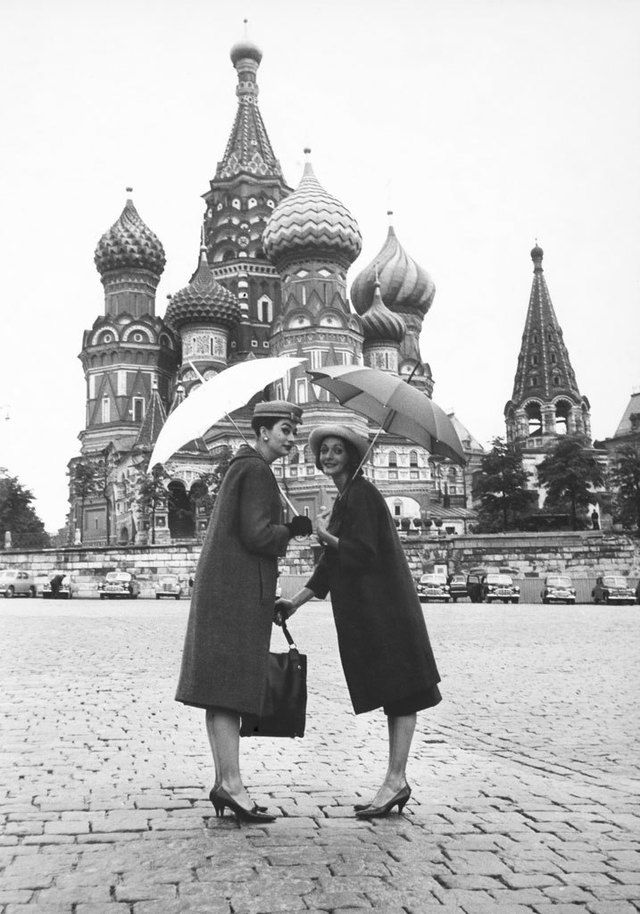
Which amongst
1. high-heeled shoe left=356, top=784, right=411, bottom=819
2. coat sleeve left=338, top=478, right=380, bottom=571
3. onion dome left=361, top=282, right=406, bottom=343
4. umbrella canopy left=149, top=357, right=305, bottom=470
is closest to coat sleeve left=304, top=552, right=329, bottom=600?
coat sleeve left=338, top=478, right=380, bottom=571

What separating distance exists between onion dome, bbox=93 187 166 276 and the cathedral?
106 millimetres

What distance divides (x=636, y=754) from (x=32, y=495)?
280ft

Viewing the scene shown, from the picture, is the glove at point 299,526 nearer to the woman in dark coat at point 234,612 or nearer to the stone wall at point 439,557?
the woman in dark coat at point 234,612

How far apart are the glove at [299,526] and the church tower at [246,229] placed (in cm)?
7064

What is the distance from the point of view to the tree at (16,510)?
77125 mm

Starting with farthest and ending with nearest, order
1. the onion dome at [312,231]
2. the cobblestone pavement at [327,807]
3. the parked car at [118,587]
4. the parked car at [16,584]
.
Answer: the onion dome at [312,231]
the parked car at [16,584]
the parked car at [118,587]
the cobblestone pavement at [327,807]

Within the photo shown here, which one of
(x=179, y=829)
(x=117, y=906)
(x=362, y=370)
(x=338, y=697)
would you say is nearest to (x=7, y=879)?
(x=117, y=906)

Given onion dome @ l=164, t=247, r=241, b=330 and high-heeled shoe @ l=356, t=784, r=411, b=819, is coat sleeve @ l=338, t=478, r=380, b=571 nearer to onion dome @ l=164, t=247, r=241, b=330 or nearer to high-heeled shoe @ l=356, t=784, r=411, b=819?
high-heeled shoe @ l=356, t=784, r=411, b=819

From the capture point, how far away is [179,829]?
500cm

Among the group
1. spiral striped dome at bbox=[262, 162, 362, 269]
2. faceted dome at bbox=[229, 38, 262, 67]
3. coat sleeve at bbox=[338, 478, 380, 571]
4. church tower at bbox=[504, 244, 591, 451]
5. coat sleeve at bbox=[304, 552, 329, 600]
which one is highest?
faceted dome at bbox=[229, 38, 262, 67]

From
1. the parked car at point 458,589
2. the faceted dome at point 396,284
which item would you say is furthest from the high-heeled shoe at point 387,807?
the faceted dome at point 396,284

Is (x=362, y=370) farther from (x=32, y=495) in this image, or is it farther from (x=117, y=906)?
(x=32, y=495)

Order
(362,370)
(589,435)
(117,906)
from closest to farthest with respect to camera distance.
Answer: (117,906)
(362,370)
(589,435)

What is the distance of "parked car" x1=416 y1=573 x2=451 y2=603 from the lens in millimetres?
39094
